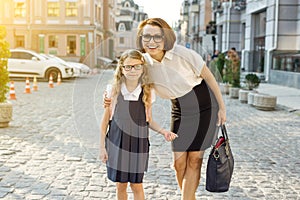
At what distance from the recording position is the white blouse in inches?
134

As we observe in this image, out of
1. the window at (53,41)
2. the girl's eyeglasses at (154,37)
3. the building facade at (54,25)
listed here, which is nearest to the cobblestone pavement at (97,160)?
the girl's eyeglasses at (154,37)

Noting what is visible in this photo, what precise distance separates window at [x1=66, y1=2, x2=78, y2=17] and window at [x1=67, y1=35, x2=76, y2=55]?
6.63 feet

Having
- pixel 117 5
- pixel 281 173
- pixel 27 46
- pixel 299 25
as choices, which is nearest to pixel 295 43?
pixel 299 25

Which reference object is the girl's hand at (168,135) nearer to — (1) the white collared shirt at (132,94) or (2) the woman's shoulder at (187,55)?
(1) the white collared shirt at (132,94)

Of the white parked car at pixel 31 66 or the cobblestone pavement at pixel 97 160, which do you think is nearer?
the cobblestone pavement at pixel 97 160

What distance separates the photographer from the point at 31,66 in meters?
21.2

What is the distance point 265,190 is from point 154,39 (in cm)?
230

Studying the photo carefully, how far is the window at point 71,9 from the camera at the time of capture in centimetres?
3639

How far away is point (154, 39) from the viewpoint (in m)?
3.29

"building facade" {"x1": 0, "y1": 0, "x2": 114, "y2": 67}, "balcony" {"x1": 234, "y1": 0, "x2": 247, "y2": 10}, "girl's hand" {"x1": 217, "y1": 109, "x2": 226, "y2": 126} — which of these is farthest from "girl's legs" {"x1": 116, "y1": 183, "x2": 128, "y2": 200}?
"building facade" {"x1": 0, "y1": 0, "x2": 114, "y2": 67}

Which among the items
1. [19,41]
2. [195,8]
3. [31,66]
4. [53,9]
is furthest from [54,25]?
[195,8]

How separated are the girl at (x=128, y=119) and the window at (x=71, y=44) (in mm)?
35370

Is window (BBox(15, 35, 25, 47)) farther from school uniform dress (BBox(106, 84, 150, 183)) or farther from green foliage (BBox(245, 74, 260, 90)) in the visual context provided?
school uniform dress (BBox(106, 84, 150, 183))

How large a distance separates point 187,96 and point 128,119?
54 cm
